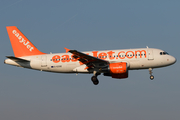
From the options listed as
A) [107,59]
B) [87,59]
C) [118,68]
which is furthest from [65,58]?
[118,68]

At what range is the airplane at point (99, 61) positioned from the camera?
45156 millimetres

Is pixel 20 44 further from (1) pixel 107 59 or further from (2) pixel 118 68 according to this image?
(2) pixel 118 68

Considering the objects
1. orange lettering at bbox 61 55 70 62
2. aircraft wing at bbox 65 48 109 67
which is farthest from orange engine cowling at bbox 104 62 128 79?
orange lettering at bbox 61 55 70 62

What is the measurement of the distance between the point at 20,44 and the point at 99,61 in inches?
554

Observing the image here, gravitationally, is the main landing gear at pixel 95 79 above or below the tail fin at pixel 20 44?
below

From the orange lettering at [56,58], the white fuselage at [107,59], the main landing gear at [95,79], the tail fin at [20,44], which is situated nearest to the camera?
the white fuselage at [107,59]

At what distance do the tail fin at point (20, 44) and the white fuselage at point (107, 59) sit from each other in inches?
68.2

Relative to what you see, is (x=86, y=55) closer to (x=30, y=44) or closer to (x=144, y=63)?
(x=144, y=63)

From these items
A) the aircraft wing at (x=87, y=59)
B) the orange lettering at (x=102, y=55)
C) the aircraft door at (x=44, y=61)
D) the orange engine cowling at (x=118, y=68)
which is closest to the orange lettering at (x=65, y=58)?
the aircraft wing at (x=87, y=59)

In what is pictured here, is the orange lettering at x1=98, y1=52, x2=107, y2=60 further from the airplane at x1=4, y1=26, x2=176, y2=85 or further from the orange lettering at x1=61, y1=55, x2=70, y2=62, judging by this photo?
the orange lettering at x1=61, y1=55, x2=70, y2=62

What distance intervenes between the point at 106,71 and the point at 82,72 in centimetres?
368

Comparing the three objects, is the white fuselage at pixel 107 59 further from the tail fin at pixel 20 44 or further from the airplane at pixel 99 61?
the tail fin at pixel 20 44

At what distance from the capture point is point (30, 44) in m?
50.9

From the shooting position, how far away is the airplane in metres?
45.2
